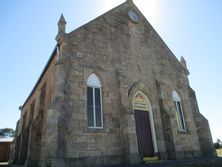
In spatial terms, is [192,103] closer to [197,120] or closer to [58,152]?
[197,120]

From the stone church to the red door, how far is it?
0.19 ft

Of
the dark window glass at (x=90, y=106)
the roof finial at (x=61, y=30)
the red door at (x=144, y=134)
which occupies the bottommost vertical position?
the red door at (x=144, y=134)

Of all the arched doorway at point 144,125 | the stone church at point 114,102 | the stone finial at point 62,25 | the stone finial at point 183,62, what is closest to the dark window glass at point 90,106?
the stone church at point 114,102

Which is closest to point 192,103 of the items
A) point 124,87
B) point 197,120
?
point 197,120

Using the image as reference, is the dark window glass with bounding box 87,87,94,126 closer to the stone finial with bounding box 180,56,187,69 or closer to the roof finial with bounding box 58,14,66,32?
the roof finial with bounding box 58,14,66,32

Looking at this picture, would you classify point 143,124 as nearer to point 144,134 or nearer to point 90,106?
point 144,134

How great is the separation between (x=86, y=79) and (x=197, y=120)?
10.1 meters

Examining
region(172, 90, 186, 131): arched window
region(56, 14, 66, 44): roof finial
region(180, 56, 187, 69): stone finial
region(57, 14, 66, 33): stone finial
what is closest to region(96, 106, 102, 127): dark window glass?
region(56, 14, 66, 44): roof finial

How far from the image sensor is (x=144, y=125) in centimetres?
1193

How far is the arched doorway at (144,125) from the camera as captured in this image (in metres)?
11.4

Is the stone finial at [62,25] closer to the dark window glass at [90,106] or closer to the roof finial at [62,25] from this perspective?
the roof finial at [62,25]

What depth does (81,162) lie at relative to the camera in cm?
838

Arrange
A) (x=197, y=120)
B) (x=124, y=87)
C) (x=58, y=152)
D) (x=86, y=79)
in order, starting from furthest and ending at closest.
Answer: (x=197, y=120) → (x=124, y=87) → (x=86, y=79) → (x=58, y=152)

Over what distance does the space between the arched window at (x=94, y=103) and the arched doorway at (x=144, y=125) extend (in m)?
2.83
